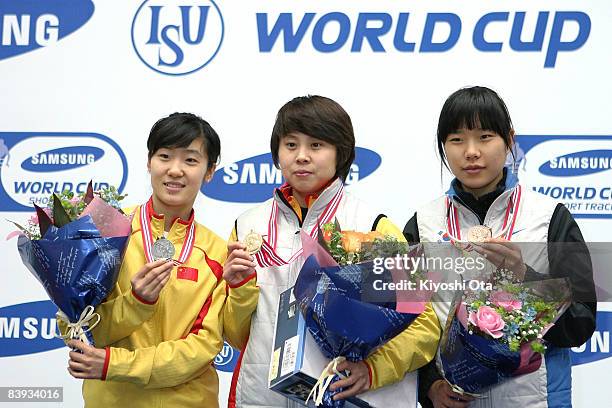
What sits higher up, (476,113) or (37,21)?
(37,21)

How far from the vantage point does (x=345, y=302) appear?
5.68 feet

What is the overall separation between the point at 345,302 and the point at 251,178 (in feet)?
5.54

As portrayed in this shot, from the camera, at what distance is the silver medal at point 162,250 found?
6.91 feet

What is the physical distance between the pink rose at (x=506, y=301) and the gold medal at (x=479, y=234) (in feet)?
0.65

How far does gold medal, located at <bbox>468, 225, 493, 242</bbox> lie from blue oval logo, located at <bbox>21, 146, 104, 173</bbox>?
196cm

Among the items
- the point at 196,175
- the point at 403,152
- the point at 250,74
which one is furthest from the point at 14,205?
the point at 403,152

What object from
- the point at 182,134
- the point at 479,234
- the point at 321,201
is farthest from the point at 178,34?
the point at 479,234

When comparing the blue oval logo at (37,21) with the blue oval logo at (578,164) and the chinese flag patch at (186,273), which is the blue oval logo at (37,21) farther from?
the blue oval logo at (578,164)

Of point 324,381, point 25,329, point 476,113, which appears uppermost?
point 476,113

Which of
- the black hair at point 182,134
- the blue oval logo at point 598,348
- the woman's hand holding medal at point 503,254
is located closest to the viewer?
the woman's hand holding medal at point 503,254

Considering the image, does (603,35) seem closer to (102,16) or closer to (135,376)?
(102,16)

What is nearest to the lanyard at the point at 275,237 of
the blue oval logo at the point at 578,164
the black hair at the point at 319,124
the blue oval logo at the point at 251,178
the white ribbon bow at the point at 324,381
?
the black hair at the point at 319,124

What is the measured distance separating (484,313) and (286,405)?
648 mm

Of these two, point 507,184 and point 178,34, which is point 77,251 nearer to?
point 507,184
